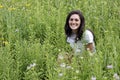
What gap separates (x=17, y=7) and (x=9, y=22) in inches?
35.2

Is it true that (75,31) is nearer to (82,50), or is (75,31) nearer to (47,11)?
(82,50)

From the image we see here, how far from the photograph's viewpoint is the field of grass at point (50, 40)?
3561mm

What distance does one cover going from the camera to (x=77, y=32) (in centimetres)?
470

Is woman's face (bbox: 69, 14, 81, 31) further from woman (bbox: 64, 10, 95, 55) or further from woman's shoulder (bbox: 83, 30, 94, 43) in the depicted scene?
woman's shoulder (bbox: 83, 30, 94, 43)

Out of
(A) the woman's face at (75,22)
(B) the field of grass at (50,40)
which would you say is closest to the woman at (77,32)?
(A) the woman's face at (75,22)

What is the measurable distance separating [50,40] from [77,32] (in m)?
0.46

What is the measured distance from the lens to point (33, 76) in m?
3.65

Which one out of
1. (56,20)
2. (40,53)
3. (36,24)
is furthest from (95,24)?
(40,53)

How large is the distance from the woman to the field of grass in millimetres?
120

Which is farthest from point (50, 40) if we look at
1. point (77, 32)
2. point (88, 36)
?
point (88, 36)

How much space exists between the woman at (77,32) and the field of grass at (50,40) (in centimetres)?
12

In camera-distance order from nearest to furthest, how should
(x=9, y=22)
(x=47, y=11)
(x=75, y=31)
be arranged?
(x=75, y=31) → (x=9, y=22) → (x=47, y=11)

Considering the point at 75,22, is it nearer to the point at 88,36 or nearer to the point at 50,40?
the point at 88,36

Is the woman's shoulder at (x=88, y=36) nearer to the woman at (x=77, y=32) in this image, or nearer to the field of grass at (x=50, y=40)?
the woman at (x=77, y=32)
